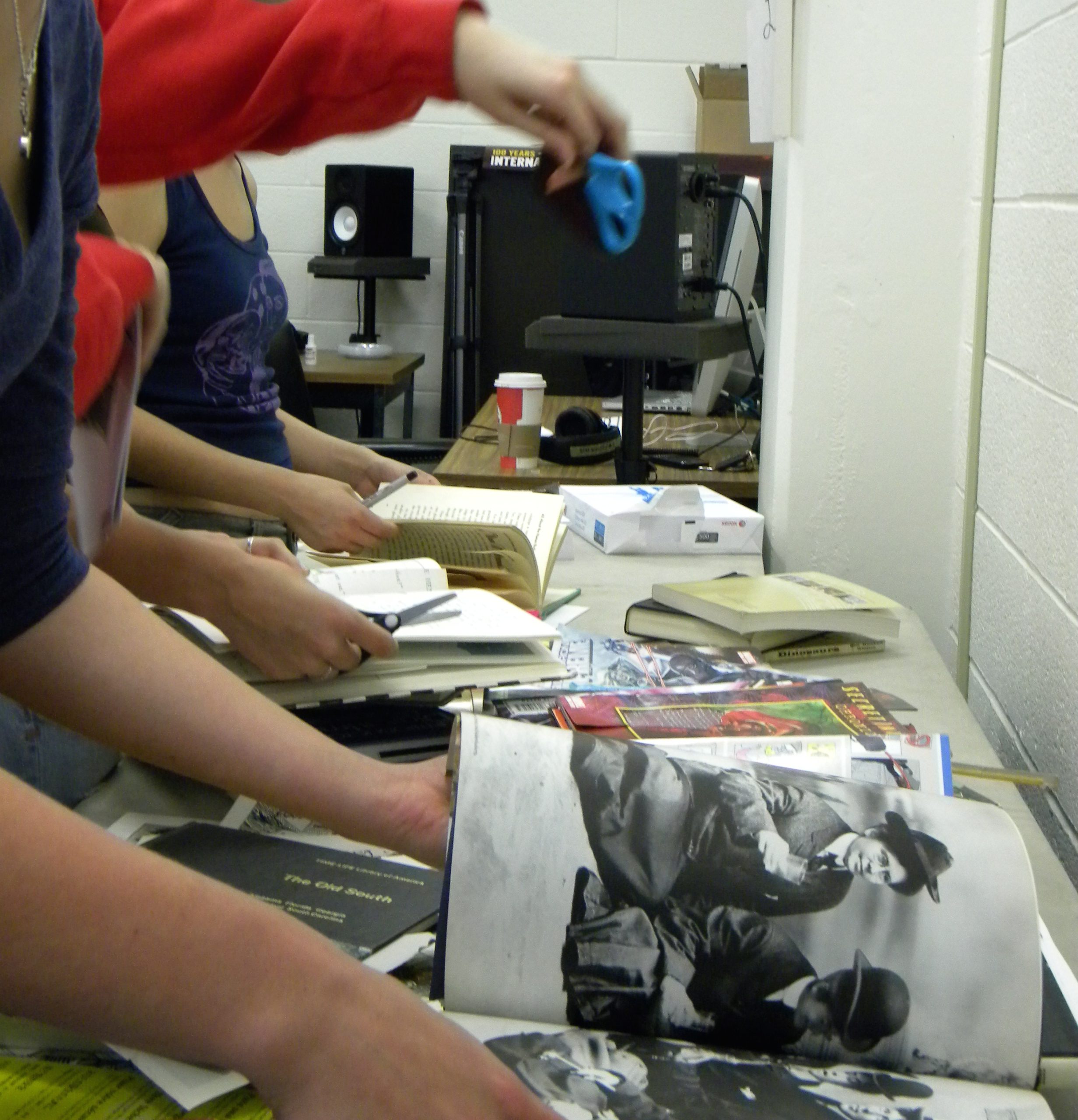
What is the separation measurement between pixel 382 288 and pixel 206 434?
2.84 meters

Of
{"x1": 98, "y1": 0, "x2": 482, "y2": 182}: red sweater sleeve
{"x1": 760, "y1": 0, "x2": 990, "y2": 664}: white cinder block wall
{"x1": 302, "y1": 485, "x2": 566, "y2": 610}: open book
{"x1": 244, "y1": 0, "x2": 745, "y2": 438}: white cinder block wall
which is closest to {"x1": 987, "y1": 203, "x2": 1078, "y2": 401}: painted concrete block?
{"x1": 760, "y1": 0, "x2": 990, "y2": 664}: white cinder block wall

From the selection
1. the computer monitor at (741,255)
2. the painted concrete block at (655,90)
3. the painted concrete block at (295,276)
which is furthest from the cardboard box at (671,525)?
the painted concrete block at (295,276)

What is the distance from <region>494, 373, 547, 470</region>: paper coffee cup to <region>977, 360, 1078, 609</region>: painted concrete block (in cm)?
80

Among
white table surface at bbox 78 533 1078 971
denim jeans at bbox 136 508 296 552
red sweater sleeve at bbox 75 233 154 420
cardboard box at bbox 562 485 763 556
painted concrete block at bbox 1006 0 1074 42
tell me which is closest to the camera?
red sweater sleeve at bbox 75 233 154 420

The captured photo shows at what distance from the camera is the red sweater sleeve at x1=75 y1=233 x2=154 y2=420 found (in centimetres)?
71

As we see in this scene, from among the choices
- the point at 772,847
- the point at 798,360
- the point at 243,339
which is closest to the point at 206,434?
the point at 243,339

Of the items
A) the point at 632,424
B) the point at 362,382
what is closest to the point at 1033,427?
the point at 632,424

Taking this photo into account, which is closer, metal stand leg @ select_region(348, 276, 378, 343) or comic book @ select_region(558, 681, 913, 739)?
comic book @ select_region(558, 681, 913, 739)

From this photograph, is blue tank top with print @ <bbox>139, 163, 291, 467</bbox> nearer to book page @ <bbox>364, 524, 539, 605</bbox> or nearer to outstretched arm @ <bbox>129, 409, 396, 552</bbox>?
outstretched arm @ <bbox>129, 409, 396, 552</bbox>

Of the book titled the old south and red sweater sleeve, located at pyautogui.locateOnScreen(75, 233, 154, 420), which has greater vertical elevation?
red sweater sleeve, located at pyautogui.locateOnScreen(75, 233, 154, 420)

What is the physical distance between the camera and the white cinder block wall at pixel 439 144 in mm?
4105

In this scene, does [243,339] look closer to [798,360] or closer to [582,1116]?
[798,360]

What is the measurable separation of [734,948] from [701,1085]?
6 centimetres

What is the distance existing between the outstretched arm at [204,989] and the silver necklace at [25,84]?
0.98 ft
